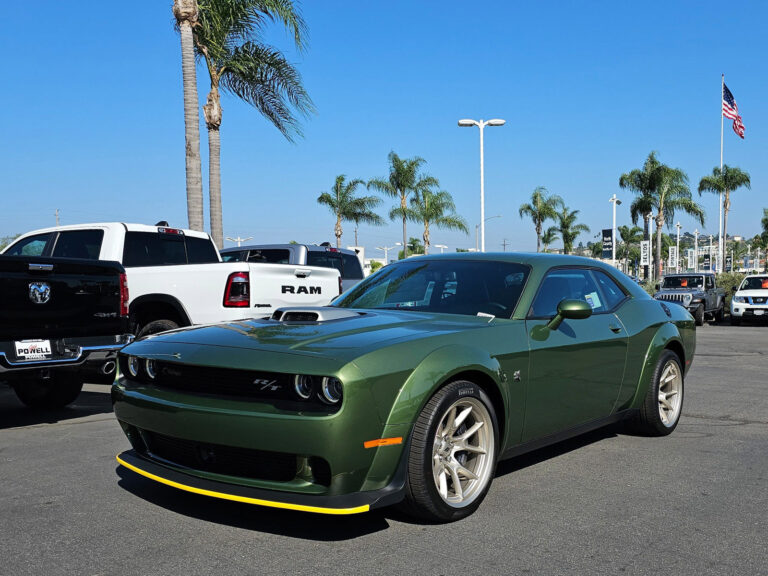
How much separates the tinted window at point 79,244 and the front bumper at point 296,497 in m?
5.83

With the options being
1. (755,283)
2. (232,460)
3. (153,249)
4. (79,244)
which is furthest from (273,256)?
(755,283)

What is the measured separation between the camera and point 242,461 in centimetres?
355

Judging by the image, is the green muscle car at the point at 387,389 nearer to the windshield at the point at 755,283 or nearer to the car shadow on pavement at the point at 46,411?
the car shadow on pavement at the point at 46,411

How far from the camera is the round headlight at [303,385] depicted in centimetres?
345

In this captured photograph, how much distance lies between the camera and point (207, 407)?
11.7 ft

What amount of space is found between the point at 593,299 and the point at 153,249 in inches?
231

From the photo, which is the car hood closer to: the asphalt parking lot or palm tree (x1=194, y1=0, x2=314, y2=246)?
the asphalt parking lot

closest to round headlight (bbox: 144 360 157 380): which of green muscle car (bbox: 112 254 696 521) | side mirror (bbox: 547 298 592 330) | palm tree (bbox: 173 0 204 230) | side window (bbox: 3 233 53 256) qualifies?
green muscle car (bbox: 112 254 696 521)

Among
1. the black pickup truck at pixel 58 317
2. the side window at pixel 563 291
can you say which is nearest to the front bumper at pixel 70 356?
the black pickup truck at pixel 58 317

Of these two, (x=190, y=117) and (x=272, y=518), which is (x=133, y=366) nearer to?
(x=272, y=518)

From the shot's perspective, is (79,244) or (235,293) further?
(79,244)

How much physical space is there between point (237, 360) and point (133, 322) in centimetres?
528

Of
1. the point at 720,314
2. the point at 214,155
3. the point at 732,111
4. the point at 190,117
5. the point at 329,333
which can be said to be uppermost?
the point at 732,111

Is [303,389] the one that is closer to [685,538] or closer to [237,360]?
[237,360]
